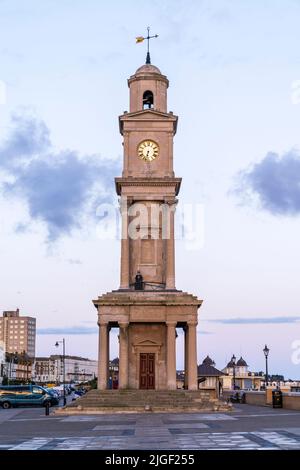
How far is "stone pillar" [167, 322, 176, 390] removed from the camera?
5322cm

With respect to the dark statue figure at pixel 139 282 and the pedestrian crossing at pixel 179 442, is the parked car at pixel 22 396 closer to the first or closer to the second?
the dark statue figure at pixel 139 282

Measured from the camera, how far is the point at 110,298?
5384cm

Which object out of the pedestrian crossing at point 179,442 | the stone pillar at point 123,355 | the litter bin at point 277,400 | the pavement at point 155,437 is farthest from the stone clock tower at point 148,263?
the pedestrian crossing at point 179,442

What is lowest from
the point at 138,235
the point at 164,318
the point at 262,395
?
the point at 262,395

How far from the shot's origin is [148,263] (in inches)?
2306

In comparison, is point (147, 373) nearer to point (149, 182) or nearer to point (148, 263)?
point (148, 263)

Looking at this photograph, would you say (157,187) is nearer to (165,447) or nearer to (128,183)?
(128,183)

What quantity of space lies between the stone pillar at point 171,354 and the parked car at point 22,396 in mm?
15085

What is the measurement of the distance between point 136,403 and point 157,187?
1964cm

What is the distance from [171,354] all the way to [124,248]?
1011cm

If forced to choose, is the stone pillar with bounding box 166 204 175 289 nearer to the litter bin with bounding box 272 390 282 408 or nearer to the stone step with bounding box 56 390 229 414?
the stone step with bounding box 56 390 229 414

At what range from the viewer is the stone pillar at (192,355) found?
5319 cm
